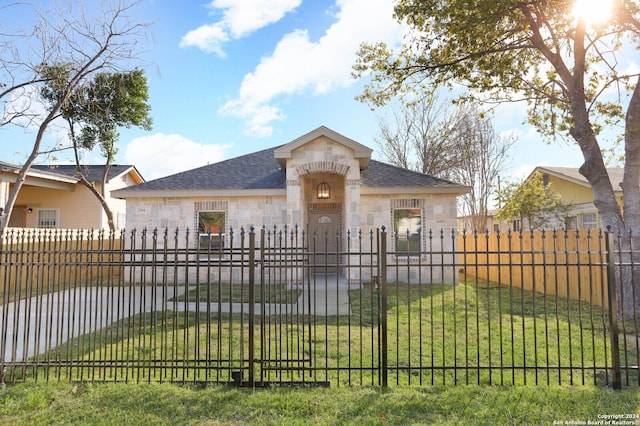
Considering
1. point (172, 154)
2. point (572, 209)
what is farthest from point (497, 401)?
point (172, 154)

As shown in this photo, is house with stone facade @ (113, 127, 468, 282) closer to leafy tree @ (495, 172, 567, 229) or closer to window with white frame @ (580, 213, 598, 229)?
leafy tree @ (495, 172, 567, 229)

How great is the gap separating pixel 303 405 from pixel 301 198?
351 inches

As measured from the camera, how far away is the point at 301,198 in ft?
40.3

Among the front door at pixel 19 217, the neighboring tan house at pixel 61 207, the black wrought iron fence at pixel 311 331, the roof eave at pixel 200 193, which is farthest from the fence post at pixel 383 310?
the front door at pixel 19 217

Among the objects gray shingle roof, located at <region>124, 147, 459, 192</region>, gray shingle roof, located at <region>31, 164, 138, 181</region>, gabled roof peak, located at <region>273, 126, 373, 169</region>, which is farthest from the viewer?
gray shingle roof, located at <region>31, 164, 138, 181</region>

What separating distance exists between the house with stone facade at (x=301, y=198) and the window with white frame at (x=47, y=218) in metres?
8.37

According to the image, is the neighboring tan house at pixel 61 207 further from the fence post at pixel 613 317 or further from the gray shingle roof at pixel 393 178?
the fence post at pixel 613 317

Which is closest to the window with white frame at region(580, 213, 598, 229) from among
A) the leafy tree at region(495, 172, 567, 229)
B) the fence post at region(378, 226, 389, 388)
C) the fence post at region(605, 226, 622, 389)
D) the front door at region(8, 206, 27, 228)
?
the leafy tree at region(495, 172, 567, 229)

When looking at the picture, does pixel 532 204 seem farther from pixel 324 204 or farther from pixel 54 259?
pixel 54 259

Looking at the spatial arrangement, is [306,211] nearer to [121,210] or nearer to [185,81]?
[185,81]

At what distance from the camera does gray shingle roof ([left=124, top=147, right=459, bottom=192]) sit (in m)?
12.7

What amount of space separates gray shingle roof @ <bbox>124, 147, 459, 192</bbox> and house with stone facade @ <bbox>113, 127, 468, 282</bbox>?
0.04m

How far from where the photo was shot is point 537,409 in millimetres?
3588

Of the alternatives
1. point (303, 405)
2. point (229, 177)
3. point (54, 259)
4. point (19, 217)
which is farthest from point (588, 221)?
point (19, 217)
